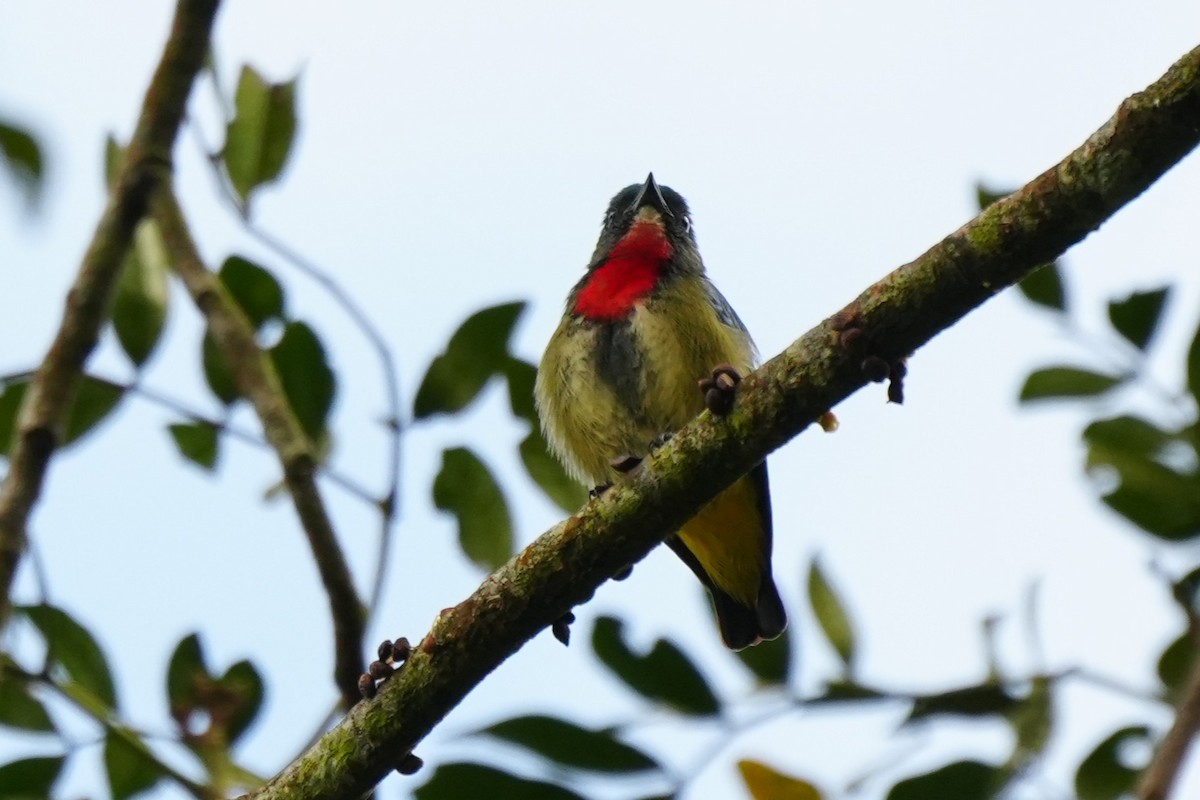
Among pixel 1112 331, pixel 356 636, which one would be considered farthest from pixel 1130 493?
pixel 356 636

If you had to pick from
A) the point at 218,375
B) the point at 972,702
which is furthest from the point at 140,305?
the point at 972,702

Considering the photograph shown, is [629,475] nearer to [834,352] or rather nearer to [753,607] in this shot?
[834,352]

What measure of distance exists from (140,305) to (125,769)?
1.42 m

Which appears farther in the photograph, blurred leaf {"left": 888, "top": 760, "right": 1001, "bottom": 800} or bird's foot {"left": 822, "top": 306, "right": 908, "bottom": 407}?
blurred leaf {"left": 888, "top": 760, "right": 1001, "bottom": 800}

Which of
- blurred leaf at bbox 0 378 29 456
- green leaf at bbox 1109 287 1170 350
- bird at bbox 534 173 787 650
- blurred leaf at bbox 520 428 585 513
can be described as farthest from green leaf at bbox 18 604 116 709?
green leaf at bbox 1109 287 1170 350

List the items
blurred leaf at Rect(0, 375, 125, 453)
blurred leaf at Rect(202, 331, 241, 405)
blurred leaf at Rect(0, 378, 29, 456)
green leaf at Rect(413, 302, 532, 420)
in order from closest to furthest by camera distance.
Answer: green leaf at Rect(413, 302, 532, 420)
blurred leaf at Rect(0, 378, 29, 456)
blurred leaf at Rect(0, 375, 125, 453)
blurred leaf at Rect(202, 331, 241, 405)

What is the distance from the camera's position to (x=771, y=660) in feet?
12.9

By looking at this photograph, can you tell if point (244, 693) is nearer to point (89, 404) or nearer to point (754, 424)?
point (89, 404)

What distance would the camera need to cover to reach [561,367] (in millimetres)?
5191

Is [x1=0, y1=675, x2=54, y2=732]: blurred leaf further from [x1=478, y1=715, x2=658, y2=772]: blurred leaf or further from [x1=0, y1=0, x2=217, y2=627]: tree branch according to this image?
[x1=478, y1=715, x2=658, y2=772]: blurred leaf

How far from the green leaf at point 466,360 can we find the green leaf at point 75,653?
3.37ft

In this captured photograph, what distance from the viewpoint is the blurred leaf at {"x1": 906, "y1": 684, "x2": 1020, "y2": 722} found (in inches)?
134

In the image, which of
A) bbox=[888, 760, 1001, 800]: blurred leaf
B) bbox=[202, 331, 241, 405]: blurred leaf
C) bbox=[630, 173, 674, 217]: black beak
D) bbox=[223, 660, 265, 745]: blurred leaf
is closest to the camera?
bbox=[888, 760, 1001, 800]: blurred leaf

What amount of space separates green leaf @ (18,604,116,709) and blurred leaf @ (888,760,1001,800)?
2009mm
